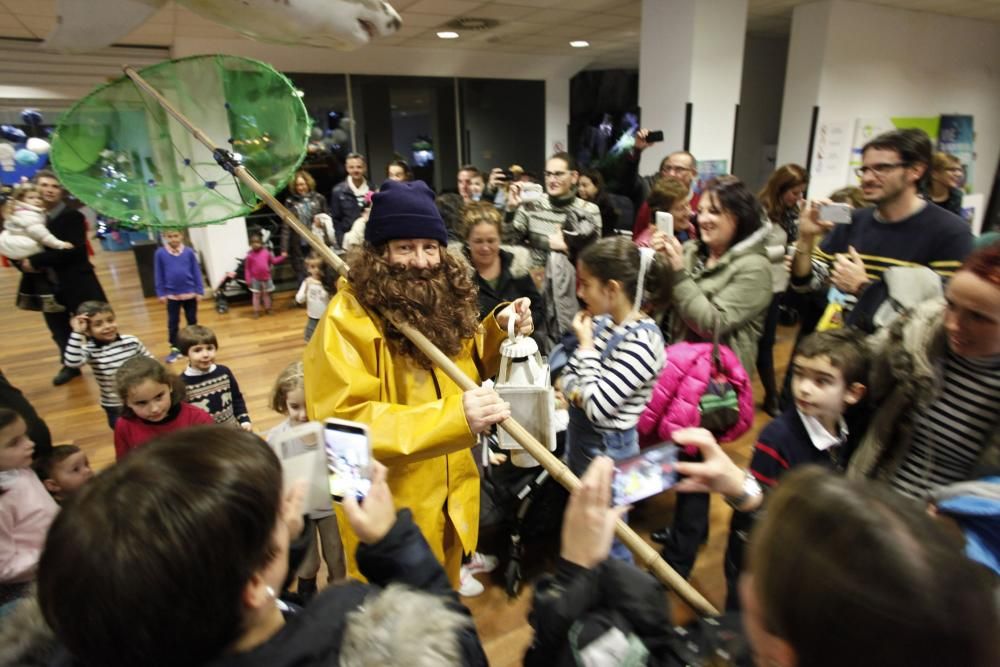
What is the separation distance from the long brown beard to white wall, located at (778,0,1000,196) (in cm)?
590

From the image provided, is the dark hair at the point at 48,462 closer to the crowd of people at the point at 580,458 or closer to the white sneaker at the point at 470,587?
the crowd of people at the point at 580,458

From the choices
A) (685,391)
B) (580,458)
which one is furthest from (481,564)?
(685,391)

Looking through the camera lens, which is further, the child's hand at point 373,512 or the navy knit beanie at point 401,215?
the navy knit beanie at point 401,215

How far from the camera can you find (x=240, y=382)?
13.6ft

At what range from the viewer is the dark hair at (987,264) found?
42.2 inches

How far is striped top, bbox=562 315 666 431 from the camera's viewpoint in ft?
5.37

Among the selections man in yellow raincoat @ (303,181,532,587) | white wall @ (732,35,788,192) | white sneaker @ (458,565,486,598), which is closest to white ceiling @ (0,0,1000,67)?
white wall @ (732,35,788,192)

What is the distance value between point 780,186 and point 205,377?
326 cm

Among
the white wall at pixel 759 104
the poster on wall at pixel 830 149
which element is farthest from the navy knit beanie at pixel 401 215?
the white wall at pixel 759 104

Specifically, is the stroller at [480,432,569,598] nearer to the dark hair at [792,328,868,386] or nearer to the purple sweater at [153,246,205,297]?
the dark hair at [792,328,868,386]

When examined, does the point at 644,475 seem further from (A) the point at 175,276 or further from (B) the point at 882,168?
(A) the point at 175,276

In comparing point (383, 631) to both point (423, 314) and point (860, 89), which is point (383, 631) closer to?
point (423, 314)

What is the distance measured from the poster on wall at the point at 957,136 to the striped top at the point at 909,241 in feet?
21.9

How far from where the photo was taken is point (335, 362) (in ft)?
3.95
